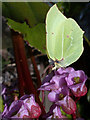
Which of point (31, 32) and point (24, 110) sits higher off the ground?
point (31, 32)

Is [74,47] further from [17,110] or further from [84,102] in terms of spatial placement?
[84,102]

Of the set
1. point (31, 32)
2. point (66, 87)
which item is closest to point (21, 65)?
point (31, 32)

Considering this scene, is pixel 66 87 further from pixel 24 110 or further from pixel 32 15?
pixel 32 15

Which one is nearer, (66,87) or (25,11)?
(66,87)

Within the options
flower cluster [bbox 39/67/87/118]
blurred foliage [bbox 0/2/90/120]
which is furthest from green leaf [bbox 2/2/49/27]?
flower cluster [bbox 39/67/87/118]

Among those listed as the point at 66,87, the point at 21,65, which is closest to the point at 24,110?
the point at 66,87

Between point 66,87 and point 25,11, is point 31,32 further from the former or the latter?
point 66,87

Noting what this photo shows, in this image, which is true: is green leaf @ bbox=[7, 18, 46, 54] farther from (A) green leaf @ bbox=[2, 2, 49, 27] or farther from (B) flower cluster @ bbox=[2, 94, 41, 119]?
(B) flower cluster @ bbox=[2, 94, 41, 119]

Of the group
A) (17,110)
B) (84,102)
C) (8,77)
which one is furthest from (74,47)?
Result: (8,77)
